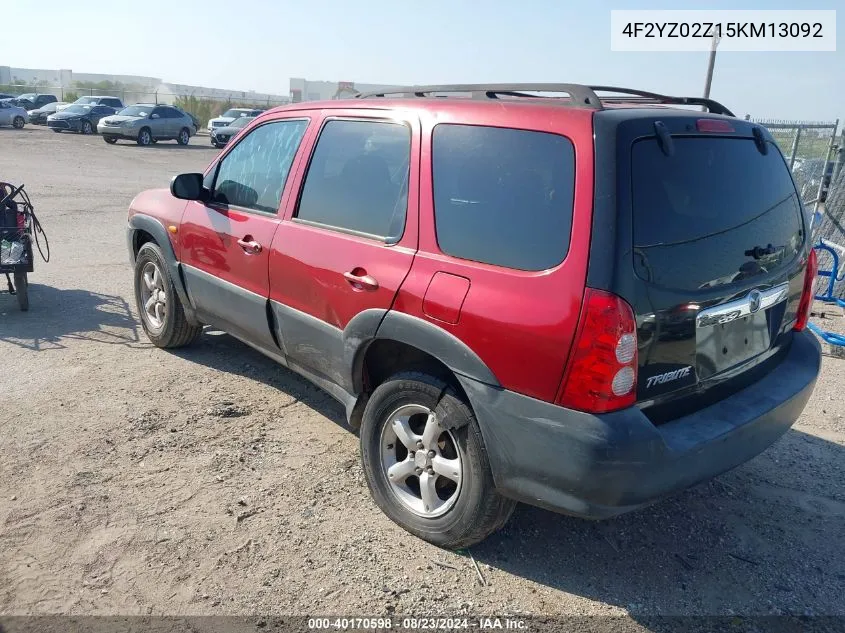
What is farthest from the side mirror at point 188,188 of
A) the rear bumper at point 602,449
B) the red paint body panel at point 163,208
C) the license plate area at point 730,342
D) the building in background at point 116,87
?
the building in background at point 116,87

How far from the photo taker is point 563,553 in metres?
3.30

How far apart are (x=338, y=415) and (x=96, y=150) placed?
23.8 metres

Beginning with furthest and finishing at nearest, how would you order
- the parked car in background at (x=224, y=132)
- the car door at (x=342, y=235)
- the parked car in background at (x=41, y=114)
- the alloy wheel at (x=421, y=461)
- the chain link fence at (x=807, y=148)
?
the parked car in background at (x=41, y=114), the parked car in background at (x=224, y=132), the chain link fence at (x=807, y=148), the car door at (x=342, y=235), the alloy wheel at (x=421, y=461)

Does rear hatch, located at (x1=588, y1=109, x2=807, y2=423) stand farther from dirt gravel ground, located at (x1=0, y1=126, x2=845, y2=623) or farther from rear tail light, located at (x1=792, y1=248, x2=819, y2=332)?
dirt gravel ground, located at (x1=0, y1=126, x2=845, y2=623)

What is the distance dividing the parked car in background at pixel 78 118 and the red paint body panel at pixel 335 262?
102ft

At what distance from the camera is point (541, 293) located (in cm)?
267

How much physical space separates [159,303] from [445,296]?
3331 millimetres

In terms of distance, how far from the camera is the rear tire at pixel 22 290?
248 inches

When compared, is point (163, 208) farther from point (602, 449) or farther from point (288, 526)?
point (602, 449)

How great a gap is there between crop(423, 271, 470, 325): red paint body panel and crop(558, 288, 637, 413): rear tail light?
0.55m

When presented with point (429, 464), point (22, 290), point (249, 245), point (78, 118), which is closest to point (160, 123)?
point (78, 118)

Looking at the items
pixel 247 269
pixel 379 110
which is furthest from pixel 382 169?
pixel 247 269

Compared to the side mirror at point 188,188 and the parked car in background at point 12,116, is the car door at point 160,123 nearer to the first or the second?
the parked car in background at point 12,116

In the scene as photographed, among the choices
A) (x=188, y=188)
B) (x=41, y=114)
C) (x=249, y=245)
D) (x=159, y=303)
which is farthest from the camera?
(x=41, y=114)
